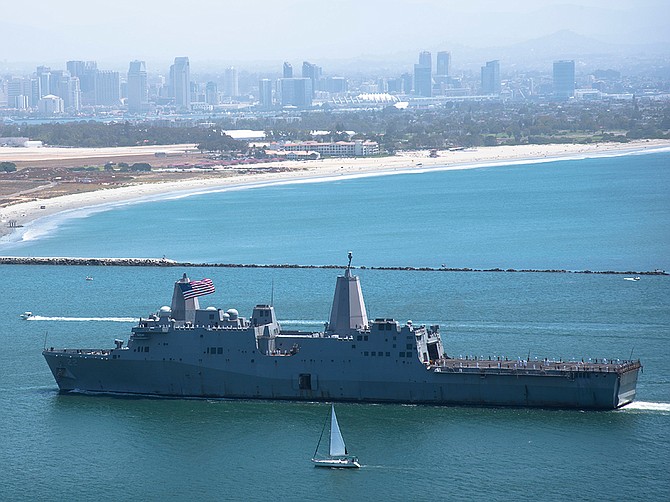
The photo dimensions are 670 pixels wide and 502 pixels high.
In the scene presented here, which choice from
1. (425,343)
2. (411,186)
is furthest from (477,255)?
(411,186)

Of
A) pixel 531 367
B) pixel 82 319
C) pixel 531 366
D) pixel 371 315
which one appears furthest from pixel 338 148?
pixel 531 367

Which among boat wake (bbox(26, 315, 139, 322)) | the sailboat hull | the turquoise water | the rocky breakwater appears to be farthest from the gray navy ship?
the turquoise water

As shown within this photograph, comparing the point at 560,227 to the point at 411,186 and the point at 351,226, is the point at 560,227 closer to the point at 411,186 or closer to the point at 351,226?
the point at 351,226

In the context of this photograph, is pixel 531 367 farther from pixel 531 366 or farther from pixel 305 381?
pixel 305 381

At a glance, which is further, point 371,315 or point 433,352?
point 371,315

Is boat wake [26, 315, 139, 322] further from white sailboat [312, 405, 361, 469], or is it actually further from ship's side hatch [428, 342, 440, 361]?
white sailboat [312, 405, 361, 469]

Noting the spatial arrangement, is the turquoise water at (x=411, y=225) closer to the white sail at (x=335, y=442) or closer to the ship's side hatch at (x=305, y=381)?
the ship's side hatch at (x=305, y=381)
